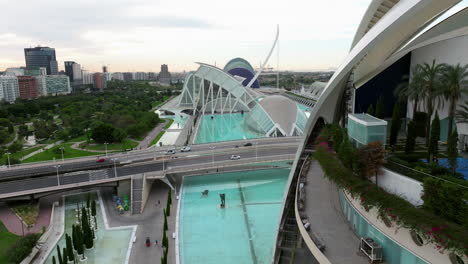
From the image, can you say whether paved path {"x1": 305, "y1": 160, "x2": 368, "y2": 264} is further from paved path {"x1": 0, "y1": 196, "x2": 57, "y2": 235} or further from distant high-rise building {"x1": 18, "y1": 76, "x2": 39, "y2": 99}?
distant high-rise building {"x1": 18, "y1": 76, "x2": 39, "y2": 99}

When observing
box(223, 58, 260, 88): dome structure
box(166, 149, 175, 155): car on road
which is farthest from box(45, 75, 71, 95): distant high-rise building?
box(166, 149, 175, 155): car on road

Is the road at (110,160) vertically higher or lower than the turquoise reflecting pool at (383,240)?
lower

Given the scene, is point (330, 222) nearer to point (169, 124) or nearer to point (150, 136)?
point (150, 136)

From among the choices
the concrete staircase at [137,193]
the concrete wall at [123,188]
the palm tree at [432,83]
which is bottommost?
the concrete wall at [123,188]

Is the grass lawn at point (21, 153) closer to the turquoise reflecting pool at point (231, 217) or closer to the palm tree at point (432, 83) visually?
the turquoise reflecting pool at point (231, 217)

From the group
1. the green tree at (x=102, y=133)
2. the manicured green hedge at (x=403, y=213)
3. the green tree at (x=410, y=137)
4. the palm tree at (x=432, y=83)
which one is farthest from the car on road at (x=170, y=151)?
the palm tree at (x=432, y=83)


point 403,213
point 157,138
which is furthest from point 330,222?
point 157,138
